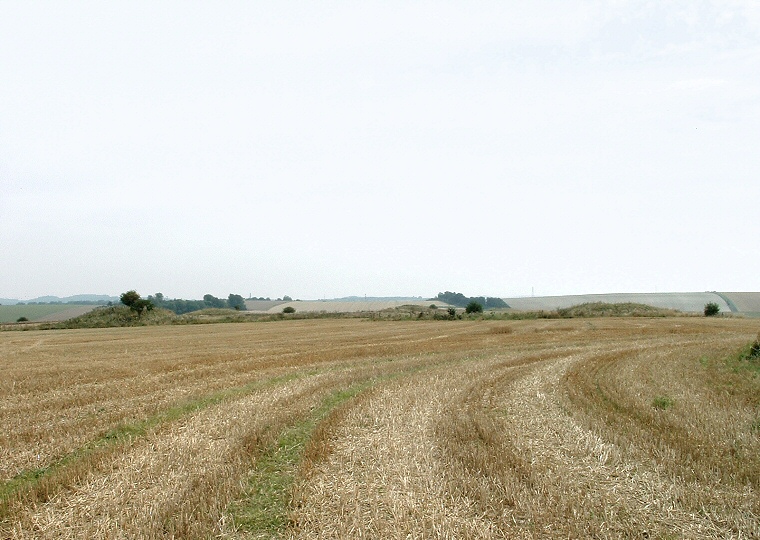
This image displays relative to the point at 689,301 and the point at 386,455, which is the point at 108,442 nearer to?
the point at 386,455

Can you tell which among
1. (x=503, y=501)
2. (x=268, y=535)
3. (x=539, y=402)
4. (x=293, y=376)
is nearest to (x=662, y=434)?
(x=539, y=402)

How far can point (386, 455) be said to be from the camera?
303 inches

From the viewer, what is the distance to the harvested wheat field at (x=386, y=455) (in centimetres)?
559

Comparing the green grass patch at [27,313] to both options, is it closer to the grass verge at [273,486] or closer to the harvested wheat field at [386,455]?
the harvested wheat field at [386,455]

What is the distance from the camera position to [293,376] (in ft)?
52.9

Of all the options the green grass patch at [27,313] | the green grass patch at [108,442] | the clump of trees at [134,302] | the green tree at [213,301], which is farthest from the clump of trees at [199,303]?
the green grass patch at [108,442]

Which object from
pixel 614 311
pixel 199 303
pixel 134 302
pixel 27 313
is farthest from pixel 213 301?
pixel 614 311

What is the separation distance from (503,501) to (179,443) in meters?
5.41

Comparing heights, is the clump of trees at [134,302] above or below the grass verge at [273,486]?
above

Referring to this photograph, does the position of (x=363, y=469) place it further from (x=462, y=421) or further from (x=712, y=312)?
(x=712, y=312)

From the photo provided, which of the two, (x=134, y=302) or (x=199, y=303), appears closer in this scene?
(x=134, y=302)

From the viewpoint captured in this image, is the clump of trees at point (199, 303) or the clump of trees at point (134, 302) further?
the clump of trees at point (199, 303)

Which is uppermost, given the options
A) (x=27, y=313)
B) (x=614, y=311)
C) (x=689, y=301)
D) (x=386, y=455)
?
(x=689, y=301)

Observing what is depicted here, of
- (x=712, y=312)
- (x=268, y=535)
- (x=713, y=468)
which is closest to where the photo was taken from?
(x=268, y=535)
